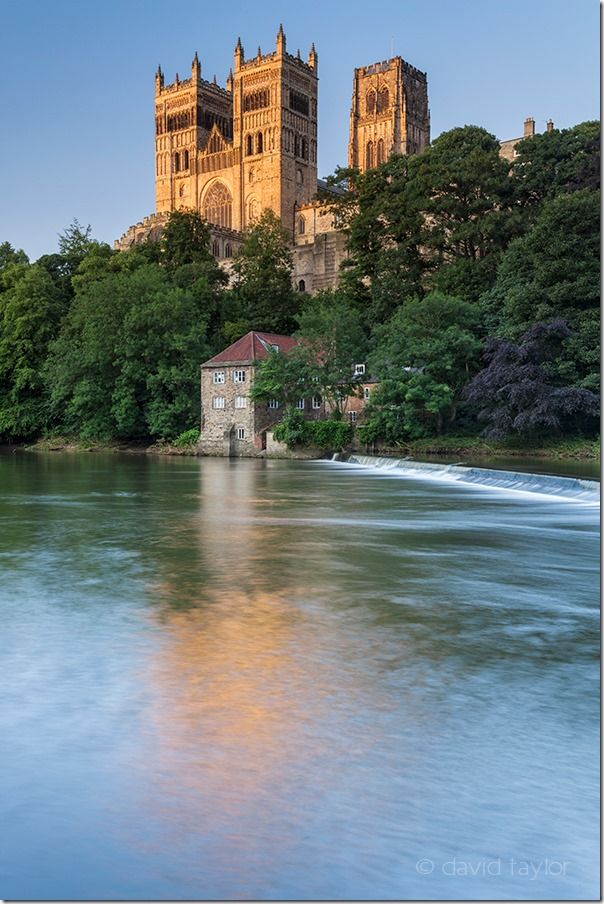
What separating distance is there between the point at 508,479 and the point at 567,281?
838 inches

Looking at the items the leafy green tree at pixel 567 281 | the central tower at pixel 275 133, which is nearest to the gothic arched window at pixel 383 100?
the central tower at pixel 275 133

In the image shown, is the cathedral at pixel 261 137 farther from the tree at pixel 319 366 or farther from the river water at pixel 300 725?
the river water at pixel 300 725

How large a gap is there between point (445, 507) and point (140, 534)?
26.4 ft

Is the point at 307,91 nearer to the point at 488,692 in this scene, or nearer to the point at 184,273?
the point at 184,273

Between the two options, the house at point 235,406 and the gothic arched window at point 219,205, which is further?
the gothic arched window at point 219,205

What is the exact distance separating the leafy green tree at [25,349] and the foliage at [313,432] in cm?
2327

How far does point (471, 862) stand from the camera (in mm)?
4328

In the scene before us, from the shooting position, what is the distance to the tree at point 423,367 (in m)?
47.5

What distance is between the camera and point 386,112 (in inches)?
4894

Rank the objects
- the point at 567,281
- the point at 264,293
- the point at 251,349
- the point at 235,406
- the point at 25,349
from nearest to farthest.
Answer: the point at 567,281 < the point at 235,406 < the point at 251,349 < the point at 264,293 < the point at 25,349

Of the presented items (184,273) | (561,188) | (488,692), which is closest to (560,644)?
(488,692)

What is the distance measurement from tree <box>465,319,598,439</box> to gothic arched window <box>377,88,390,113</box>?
8837 centimetres

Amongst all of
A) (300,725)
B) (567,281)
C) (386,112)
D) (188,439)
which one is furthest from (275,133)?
(300,725)

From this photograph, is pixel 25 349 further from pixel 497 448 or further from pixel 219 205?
pixel 219 205
